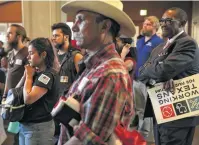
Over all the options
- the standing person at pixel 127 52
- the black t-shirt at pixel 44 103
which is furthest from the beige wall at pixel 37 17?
the black t-shirt at pixel 44 103

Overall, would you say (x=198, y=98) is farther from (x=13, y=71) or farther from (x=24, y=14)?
(x=24, y=14)

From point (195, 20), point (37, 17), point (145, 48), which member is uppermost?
point (195, 20)

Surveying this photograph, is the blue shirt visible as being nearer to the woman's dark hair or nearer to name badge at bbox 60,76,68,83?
name badge at bbox 60,76,68,83

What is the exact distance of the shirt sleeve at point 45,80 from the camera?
212cm

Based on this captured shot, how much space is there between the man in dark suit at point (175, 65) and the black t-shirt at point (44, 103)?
80 centimetres

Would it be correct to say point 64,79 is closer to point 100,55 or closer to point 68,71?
point 68,71

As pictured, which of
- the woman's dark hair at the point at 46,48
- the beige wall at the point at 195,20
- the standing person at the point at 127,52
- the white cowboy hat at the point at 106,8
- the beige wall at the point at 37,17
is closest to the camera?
the white cowboy hat at the point at 106,8

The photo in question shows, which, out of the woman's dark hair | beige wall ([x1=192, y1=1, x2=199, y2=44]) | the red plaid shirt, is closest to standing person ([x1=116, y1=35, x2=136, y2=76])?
the woman's dark hair

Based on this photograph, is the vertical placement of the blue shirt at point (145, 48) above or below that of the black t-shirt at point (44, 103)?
above

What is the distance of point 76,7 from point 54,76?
95 cm

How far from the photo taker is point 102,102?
44.0 inches

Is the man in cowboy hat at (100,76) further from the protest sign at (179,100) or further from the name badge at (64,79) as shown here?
the name badge at (64,79)

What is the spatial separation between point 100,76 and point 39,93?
1066 mm

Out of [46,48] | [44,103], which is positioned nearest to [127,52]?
[46,48]
